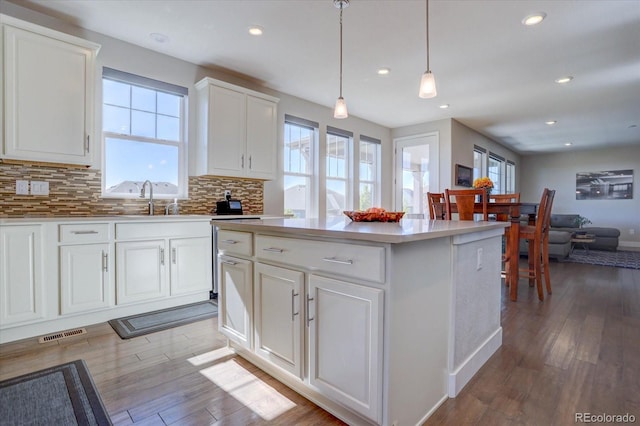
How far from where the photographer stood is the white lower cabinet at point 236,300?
6.30 ft

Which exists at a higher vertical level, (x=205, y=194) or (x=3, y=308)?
(x=205, y=194)

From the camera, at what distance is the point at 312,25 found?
2.90 m

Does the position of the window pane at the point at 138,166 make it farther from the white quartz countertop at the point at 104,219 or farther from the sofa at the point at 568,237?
the sofa at the point at 568,237

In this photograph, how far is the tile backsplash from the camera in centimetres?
267

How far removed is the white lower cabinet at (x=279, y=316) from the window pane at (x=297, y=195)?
305 centimetres

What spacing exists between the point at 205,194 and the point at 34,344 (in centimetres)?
204

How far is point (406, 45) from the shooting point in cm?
323

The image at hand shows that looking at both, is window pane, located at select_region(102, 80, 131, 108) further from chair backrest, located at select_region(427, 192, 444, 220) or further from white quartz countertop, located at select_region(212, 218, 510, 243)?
chair backrest, located at select_region(427, 192, 444, 220)

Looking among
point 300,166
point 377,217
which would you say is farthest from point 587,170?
point 377,217

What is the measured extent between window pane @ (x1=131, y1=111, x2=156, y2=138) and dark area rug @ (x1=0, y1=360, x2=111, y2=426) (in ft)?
7.57

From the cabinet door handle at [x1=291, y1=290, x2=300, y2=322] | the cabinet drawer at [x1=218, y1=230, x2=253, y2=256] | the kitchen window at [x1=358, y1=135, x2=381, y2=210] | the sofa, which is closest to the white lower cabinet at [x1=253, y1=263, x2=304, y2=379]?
the cabinet door handle at [x1=291, y1=290, x2=300, y2=322]

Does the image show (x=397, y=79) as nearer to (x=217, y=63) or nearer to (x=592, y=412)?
(x=217, y=63)

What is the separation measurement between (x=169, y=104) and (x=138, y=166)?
789 millimetres

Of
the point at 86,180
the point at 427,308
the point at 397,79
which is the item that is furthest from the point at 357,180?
the point at 427,308
